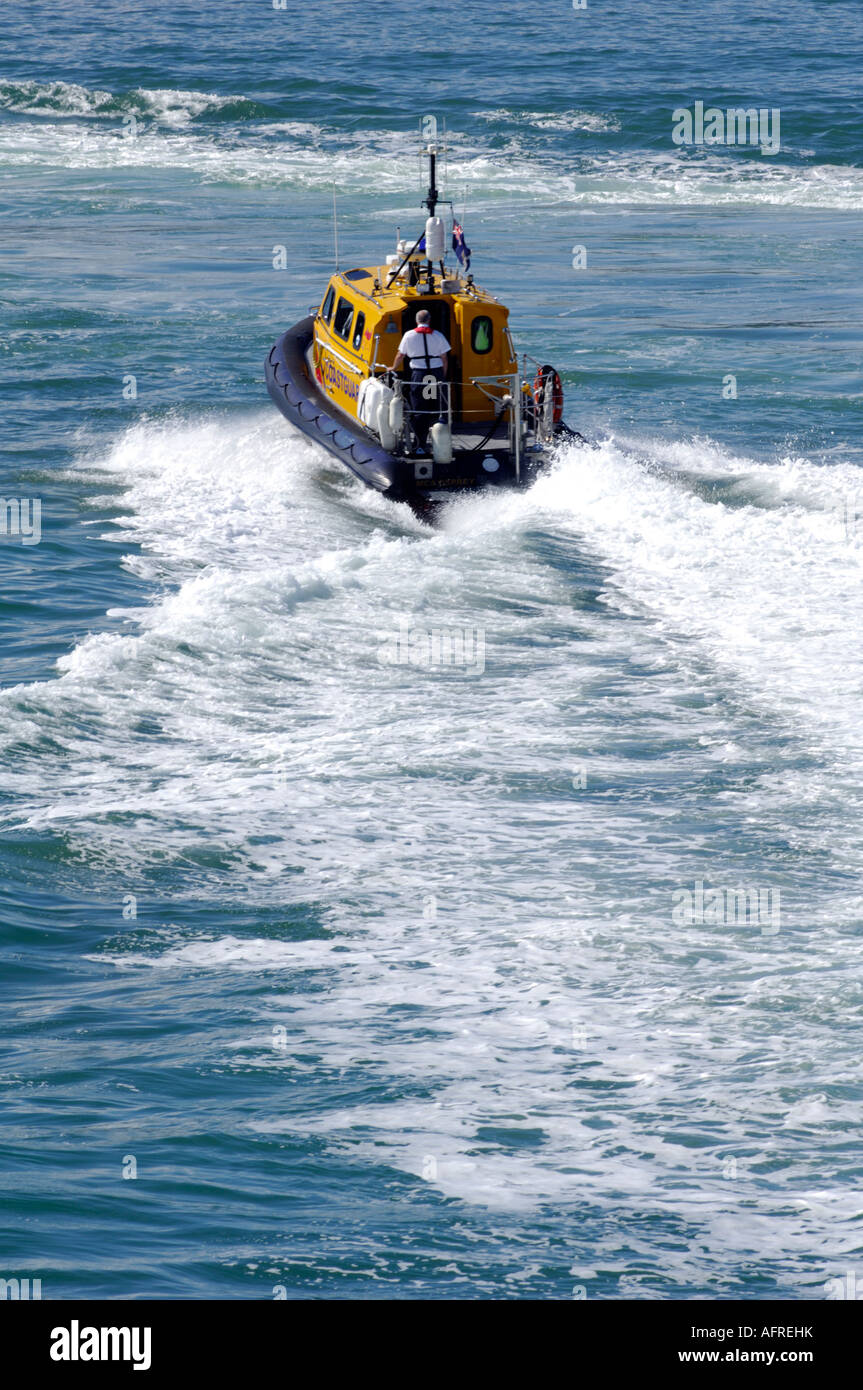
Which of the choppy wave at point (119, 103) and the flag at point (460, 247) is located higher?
the choppy wave at point (119, 103)

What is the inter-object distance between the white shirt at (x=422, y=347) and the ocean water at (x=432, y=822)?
55.1 inches

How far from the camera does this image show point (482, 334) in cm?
1522

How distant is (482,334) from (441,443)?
1394 millimetres

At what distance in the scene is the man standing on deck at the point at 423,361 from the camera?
1477 centimetres

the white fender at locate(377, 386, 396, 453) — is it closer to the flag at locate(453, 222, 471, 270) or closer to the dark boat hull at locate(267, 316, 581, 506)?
the dark boat hull at locate(267, 316, 581, 506)

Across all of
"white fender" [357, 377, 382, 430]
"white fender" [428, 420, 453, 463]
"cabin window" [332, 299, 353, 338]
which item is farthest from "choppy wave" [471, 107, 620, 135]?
"white fender" [428, 420, 453, 463]

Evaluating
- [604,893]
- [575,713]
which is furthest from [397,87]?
[604,893]

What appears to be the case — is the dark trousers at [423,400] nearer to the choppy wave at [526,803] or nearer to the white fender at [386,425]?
the white fender at [386,425]

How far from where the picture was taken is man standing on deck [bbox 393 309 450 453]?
14.8 m

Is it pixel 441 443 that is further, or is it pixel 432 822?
pixel 441 443

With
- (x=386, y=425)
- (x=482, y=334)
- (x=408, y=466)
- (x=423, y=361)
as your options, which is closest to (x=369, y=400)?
(x=386, y=425)

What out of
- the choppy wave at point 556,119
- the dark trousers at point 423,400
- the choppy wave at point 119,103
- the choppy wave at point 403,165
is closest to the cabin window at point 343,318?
the dark trousers at point 423,400

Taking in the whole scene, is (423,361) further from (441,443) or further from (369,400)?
(441,443)
